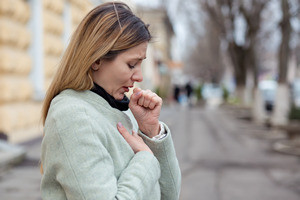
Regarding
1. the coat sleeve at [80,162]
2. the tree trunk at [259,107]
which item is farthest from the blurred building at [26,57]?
the tree trunk at [259,107]

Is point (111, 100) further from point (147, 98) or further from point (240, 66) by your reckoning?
point (240, 66)

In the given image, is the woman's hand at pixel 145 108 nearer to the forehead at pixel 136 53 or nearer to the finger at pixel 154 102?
the finger at pixel 154 102

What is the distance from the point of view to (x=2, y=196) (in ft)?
17.7

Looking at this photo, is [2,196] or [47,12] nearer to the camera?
[2,196]

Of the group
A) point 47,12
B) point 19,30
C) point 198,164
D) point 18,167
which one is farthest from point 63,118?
point 47,12

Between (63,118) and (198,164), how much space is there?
293 inches

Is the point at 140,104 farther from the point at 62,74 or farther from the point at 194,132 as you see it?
the point at 194,132

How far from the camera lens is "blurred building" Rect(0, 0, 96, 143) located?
8523 millimetres

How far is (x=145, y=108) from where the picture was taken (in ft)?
5.12

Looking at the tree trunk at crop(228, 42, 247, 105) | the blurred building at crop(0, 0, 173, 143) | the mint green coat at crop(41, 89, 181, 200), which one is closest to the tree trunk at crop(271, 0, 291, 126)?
the blurred building at crop(0, 0, 173, 143)

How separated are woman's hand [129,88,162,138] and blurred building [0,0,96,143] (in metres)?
6.71

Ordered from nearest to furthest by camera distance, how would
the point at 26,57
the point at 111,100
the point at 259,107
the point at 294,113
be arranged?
the point at 111,100
the point at 26,57
the point at 294,113
the point at 259,107

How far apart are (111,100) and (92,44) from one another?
0.21 meters

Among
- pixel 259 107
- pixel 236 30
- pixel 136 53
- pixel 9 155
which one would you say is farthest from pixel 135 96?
pixel 236 30
